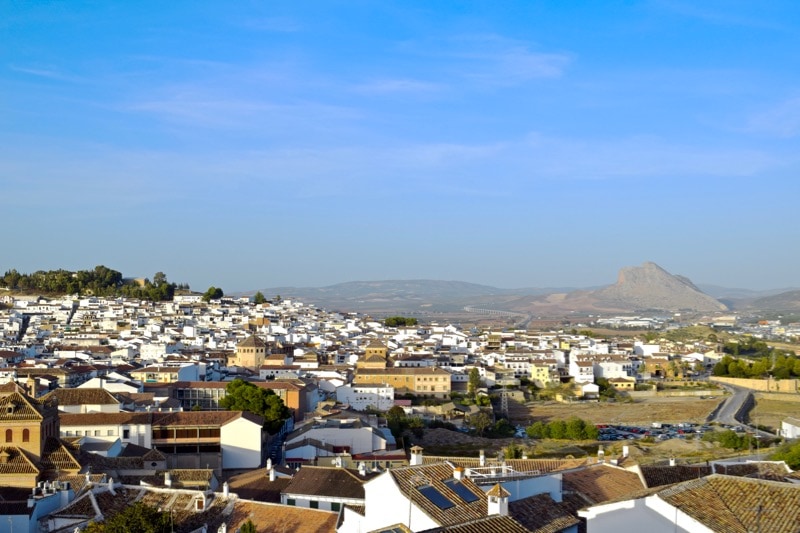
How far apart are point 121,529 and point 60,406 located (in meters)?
15.0

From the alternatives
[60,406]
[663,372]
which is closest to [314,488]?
[60,406]

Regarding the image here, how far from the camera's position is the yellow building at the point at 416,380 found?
43.8 m

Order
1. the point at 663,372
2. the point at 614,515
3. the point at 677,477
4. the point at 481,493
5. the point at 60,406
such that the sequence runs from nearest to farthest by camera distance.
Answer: the point at 614,515 → the point at 481,493 → the point at 677,477 → the point at 60,406 → the point at 663,372

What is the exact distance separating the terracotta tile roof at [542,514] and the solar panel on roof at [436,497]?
2.28 ft

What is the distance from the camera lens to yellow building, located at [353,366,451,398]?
43.8 metres

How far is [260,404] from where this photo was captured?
28047mm

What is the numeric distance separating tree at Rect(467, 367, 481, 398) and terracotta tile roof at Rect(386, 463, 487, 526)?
33.5m

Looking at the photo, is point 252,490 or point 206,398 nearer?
point 252,490

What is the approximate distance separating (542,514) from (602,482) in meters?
2.52

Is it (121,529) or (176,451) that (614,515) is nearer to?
(121,529)

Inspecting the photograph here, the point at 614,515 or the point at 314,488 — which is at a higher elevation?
the point at 614,515

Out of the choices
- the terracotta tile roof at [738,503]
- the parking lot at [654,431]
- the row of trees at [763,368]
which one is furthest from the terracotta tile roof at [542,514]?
the row of trees at [763,368]

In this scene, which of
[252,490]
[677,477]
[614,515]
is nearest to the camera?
[614,515]

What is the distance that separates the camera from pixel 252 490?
17.5 meters
